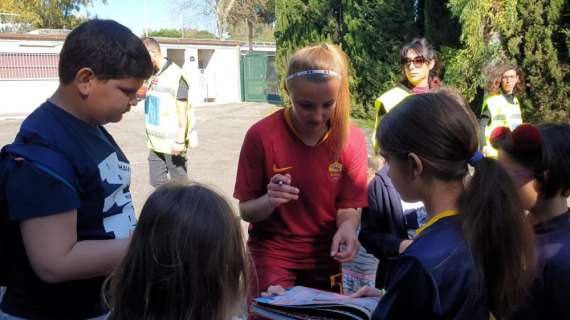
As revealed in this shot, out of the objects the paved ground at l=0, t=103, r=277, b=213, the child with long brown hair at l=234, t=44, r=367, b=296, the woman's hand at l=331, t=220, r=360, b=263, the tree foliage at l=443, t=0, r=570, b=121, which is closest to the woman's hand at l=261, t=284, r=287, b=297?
the child with long brown hair at l=234, t=44, r=367, b=296

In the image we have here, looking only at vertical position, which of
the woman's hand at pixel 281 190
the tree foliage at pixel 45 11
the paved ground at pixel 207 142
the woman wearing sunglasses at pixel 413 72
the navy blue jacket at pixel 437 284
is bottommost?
the paved ground at pixel 207 142

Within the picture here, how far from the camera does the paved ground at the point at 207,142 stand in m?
8.72

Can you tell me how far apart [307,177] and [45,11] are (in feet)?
133

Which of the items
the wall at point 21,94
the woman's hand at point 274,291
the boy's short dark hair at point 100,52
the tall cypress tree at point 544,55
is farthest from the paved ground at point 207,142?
the tall cypress tree at point 544,55

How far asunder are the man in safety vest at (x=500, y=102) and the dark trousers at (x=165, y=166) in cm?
294

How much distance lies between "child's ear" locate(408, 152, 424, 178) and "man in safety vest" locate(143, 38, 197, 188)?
3.85 metres

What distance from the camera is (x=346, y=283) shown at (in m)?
3.06

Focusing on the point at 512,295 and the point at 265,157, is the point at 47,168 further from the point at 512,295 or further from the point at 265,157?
the point at 512,295

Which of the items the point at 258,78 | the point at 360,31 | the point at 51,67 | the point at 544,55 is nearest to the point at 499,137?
the point at 544,55

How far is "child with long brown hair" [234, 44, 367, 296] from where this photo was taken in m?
2.32

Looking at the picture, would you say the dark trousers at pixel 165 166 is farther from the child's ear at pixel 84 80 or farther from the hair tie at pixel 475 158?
the hair tie at pixel 475 158

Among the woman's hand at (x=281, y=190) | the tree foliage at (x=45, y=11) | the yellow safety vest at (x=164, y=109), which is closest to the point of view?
the woman's hand at (x=281, y=190)

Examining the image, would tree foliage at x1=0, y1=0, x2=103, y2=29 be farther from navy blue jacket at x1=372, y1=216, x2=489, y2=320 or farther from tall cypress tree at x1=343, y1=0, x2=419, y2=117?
navy blue jacket at x1=372, y1=216, x2=489, y2=320

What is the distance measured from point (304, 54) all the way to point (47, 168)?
118 cm
